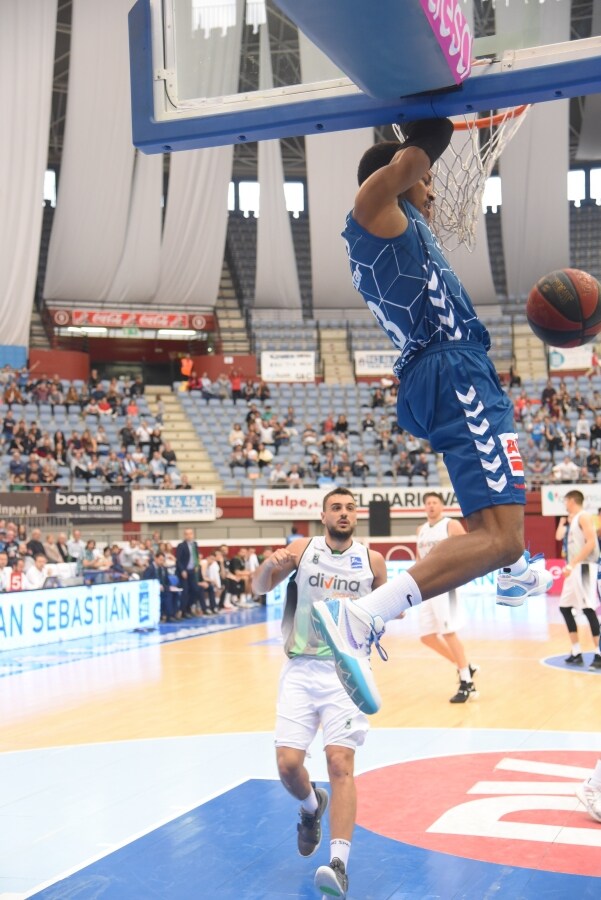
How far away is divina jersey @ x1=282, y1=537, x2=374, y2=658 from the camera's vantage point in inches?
208

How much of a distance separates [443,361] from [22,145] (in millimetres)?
26358

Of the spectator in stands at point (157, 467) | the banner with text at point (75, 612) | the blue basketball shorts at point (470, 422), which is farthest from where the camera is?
the spectator in stands at point (157, 467)

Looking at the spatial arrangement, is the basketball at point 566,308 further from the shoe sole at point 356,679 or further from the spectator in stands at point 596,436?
the spectator in stands at point 596,436

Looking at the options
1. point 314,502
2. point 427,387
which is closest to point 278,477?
point 314,502

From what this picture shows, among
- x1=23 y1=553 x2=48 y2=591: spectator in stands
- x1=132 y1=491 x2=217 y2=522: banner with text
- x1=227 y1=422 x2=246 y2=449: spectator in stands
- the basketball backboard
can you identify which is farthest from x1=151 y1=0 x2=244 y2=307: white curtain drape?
the basketball backboard

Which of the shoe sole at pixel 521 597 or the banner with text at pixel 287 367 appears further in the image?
the banner with text at pixel 287 367

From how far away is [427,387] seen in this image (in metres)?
3.69

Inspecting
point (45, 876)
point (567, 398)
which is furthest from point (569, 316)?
point (567, 398)

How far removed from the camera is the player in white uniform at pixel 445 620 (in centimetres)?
971

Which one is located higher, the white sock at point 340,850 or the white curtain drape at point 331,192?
the white curtain drape at point 331,192

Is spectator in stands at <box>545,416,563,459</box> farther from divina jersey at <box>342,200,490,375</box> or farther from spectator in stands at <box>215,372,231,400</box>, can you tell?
divina jersey at <box>342,200,490,375</box>

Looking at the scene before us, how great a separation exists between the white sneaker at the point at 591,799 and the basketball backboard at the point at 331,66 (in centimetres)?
364

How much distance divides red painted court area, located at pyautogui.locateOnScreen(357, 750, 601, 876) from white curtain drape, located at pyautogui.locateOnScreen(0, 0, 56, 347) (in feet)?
78.7

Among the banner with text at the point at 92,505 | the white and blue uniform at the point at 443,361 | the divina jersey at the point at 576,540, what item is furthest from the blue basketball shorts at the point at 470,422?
the banner with text at the point at 92,505
